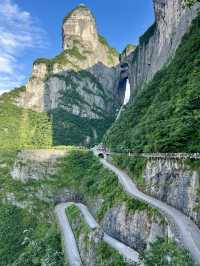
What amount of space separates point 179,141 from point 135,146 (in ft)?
61.8

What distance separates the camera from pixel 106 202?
57875 millimetres

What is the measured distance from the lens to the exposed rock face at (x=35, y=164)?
97.8m

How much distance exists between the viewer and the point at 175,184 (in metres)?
44.2

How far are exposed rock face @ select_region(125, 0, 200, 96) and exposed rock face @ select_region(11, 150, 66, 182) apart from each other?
145 feet

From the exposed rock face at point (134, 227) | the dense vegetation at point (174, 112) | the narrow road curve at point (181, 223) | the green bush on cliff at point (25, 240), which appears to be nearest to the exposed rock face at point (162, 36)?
the dense vegetation at point (174, 112)

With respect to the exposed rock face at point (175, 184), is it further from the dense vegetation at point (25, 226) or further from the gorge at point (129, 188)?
the dense vegetation at point (25, 226)

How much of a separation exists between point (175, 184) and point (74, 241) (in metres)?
22.9

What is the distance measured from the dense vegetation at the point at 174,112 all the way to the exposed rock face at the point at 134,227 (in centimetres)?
965

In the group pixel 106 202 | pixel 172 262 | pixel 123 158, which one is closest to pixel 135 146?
pixel 123 158

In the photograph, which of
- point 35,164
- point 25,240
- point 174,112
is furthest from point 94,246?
point 35,164

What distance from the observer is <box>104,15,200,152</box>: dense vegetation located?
51.0m

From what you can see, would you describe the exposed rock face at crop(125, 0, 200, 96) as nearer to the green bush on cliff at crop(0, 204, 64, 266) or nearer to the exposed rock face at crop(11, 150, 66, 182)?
the exposed rock face at crop(11, 150, 66, 182)

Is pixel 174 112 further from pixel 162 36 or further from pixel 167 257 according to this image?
pixel 162 36

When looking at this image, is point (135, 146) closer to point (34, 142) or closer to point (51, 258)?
point (51, 258)
